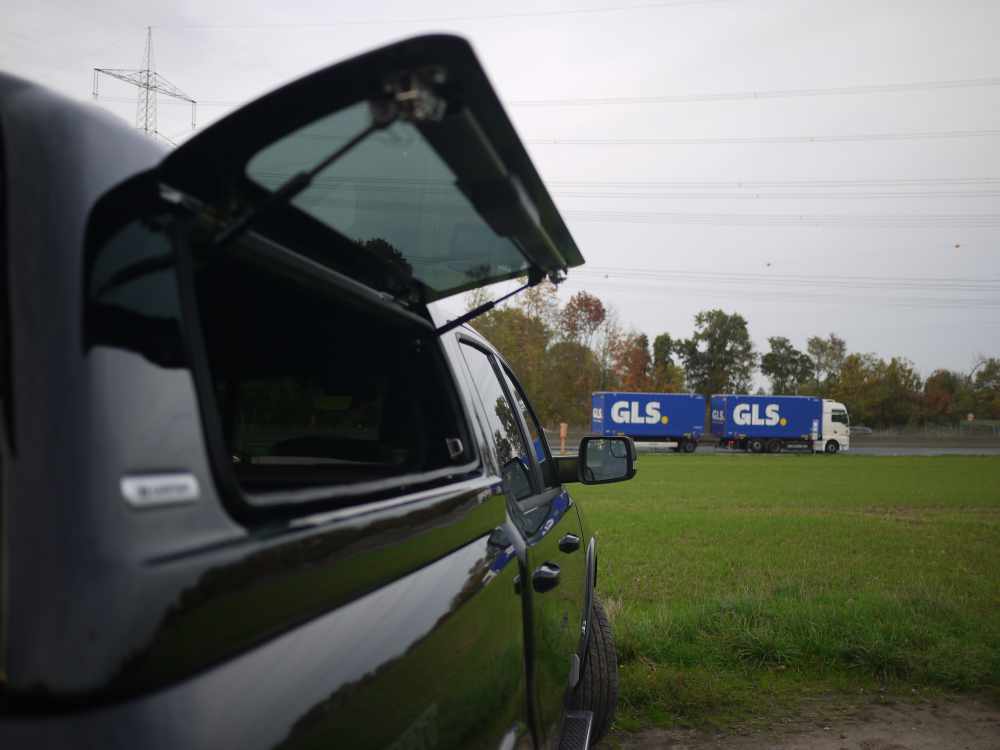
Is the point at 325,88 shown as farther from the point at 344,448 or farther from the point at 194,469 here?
the point at 344,448

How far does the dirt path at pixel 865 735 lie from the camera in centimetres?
426

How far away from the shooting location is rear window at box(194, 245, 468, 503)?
232cm

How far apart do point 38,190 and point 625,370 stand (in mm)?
68013

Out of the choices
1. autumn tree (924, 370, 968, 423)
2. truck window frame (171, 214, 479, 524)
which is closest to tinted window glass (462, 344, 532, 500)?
truck window frame (171, 214, 479, 524)

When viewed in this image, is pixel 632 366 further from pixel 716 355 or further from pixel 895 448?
pixel 716 355

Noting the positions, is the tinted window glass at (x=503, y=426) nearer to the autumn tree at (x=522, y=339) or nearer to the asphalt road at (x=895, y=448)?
the autumn tree at (x=522, y=339)

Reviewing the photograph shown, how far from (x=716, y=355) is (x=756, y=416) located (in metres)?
54.2

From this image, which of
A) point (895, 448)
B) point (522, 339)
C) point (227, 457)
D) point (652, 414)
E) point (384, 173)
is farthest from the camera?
point (895, 448)

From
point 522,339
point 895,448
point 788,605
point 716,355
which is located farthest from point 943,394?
point 788,605

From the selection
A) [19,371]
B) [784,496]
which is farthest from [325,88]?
[784,496]

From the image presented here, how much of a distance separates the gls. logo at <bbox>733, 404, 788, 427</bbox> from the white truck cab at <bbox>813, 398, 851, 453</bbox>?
303 centimetres

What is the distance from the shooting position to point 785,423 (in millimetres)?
55781

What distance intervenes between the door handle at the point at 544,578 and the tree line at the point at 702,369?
41.8 metres

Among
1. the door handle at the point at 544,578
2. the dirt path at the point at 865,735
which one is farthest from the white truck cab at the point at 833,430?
the door handle at the point at 544,578
